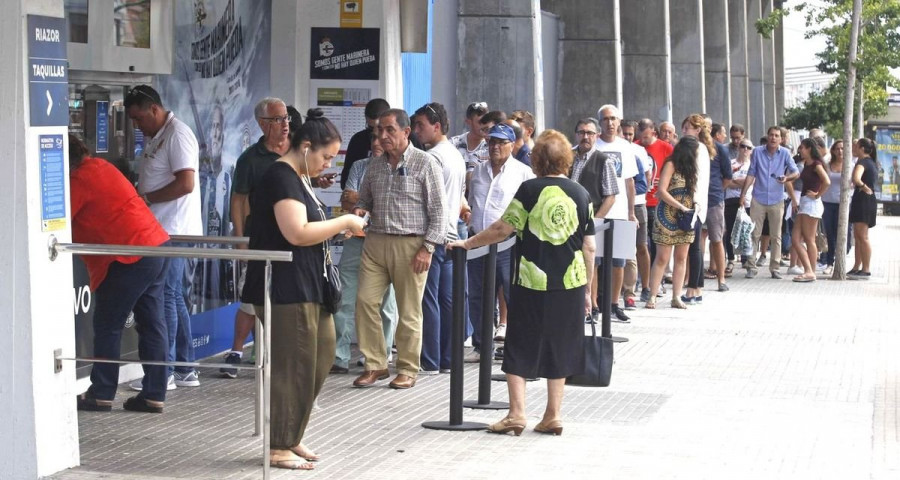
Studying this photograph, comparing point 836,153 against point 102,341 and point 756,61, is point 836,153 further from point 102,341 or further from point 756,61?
point 756,61

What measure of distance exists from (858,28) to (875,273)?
3604 mm

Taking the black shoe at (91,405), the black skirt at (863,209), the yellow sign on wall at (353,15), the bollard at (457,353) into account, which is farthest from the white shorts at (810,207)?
the black shoe at (91,405)

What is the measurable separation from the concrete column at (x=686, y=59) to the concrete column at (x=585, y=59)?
9.39 meters

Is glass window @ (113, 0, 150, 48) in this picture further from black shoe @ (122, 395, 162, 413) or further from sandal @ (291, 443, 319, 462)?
sandal @ (291, 443, 319, 462)

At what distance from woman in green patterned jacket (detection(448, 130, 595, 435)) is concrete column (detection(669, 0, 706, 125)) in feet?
81.1

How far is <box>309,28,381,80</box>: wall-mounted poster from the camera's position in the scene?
1174 centimetres

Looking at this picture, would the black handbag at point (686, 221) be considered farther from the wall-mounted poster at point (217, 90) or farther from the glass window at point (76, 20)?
the glass window at point (76, 20)

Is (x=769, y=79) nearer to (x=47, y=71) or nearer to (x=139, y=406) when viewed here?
(x=139, y=406)

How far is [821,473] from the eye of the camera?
7.43 m

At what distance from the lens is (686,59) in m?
32.6

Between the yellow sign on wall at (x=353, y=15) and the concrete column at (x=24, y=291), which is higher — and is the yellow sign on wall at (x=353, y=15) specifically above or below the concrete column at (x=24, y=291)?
above

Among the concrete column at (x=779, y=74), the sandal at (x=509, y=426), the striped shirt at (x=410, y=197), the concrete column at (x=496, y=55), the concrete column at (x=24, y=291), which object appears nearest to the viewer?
the concrete column at (x=24, y=291)

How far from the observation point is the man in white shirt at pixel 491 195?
431 inches

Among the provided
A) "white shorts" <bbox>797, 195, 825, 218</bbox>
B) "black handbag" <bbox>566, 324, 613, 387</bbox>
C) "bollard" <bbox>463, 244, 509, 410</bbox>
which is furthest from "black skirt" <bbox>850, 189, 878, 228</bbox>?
"black handbag" <bbox>566, 324, 613, 387</bbox>
